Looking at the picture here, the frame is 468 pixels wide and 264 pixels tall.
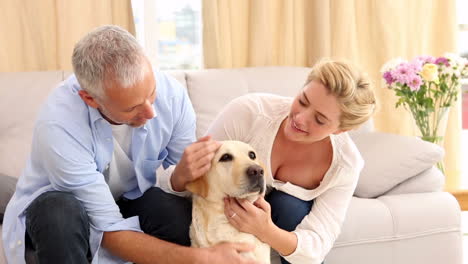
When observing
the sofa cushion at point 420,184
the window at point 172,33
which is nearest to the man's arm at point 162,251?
the sofa cushion at point 420,184

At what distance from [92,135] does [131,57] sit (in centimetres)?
29

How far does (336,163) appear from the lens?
1983 mm

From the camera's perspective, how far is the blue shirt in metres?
1.69

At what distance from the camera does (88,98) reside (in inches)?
66.7

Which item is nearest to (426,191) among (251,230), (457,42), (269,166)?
(269,166)

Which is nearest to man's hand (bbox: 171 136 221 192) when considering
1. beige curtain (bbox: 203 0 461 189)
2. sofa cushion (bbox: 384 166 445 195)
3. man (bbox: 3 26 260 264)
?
man (bbox: 3 26 260 264)

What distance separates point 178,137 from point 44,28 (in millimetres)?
1352

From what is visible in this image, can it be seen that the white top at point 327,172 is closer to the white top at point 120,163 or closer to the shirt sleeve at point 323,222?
the shirt sleeve at point 323,222

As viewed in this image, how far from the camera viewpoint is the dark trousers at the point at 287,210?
1.96 metres

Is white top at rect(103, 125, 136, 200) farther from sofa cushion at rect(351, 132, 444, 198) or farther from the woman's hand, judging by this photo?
sofa cushion at rect(351, 132, 444, 198)

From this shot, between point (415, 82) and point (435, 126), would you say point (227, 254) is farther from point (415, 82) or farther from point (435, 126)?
point (435, 126)

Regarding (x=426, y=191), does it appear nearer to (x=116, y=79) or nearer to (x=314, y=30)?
(x=314, y=30)

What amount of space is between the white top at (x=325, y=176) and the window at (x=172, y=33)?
1.45 meters

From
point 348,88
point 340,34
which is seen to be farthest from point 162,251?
point 340,34
